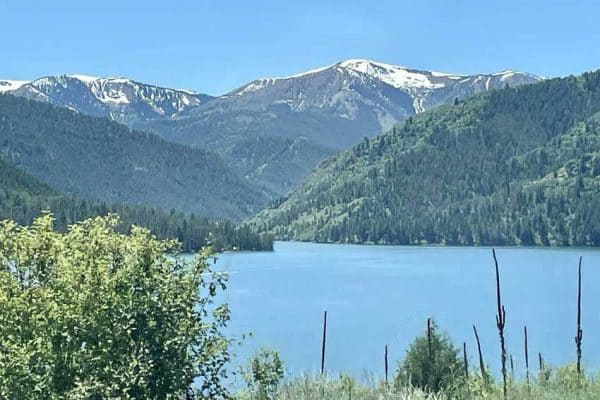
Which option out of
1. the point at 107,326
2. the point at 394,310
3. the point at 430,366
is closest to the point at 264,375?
the point at 107,326

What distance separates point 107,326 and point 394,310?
8815 centimetres

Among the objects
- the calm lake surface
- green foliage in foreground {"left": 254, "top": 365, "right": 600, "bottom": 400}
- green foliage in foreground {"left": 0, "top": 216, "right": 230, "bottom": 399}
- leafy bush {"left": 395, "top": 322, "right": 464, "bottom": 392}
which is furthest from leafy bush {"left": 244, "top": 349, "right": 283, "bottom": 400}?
the calm lake surface

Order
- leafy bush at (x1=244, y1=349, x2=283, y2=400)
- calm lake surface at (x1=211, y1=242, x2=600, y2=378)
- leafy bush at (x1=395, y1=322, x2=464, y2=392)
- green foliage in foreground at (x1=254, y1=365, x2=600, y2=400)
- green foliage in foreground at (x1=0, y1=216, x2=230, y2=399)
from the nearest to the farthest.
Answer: green foliage in foreground at (x1=0, y1=216, x2=230, y2=399) → green foliage in foreground at (x1=254, y1=365, x2=600, y2=400) → leafy bush at (x1=244, y1=349, x2=283, y2=400) → leafy bush at (x1=395, y1=322, x2=464, y2=392) → calm lake surface at (x1=211, y1=242, x2=600, y2=378)

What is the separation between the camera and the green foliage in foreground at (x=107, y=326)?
64.3 feet

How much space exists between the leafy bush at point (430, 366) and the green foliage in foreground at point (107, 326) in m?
13.5

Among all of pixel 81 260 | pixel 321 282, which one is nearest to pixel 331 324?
pixel 321 282

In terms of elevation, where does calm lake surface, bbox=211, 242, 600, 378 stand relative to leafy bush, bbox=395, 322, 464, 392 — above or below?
below

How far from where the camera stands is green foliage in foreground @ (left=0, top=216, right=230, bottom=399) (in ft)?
64.3

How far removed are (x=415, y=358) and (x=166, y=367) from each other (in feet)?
52.3

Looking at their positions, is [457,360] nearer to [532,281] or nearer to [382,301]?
[382,301]

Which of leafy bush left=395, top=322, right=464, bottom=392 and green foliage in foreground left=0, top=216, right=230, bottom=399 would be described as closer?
green foliage in foreground left=0, top=216, right=230, bottom=399

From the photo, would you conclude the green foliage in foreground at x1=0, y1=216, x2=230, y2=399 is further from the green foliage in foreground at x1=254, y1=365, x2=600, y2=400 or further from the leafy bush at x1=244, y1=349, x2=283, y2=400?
the green foliage in foreground at x1=254, y1=365, x2=600, y2=400

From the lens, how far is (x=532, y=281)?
14425 cm

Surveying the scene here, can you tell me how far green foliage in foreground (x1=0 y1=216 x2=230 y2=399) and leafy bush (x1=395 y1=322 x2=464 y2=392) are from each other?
13.5m
